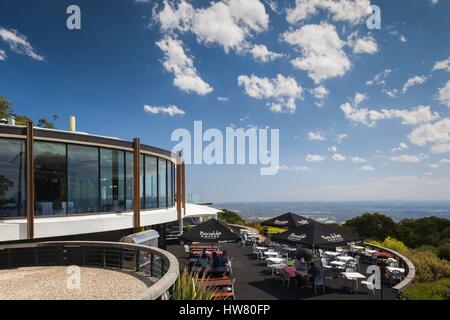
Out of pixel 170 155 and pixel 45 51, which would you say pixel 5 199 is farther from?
pixel 45 51

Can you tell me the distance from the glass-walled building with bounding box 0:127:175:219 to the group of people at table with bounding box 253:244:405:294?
328 inches

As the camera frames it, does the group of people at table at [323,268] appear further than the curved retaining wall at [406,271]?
Yes

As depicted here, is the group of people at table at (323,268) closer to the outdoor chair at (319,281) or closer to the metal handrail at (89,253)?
the outdoor chair at (319,281)

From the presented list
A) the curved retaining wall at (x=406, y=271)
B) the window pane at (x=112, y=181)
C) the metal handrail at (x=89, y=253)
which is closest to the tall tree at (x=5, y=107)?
the window pane at (x=112, y=181)

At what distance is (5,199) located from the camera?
1398 centimetres

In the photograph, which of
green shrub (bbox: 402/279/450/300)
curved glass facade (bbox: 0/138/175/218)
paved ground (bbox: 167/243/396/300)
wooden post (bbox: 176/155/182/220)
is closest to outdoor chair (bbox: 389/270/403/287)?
paved ground (bbox: 167/243/396/300)

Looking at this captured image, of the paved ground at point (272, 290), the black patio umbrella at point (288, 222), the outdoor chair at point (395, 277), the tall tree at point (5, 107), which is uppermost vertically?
the tall tree at point (5, 107)

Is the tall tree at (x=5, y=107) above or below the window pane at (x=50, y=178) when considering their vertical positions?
above

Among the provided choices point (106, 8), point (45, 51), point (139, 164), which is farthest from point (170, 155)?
point (45, 51)

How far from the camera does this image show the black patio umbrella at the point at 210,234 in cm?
1209

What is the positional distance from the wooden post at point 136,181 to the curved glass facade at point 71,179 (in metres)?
0.69

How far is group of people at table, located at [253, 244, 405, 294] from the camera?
1040 cm
